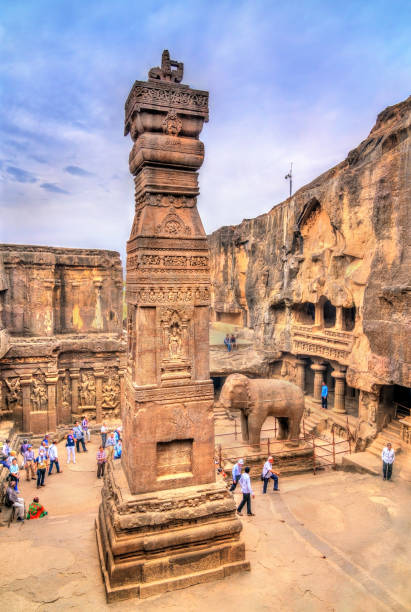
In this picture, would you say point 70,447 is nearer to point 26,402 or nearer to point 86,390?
point 26,402

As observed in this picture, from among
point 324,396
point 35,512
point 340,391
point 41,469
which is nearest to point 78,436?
point 41,469

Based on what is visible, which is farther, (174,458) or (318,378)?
(318,378)

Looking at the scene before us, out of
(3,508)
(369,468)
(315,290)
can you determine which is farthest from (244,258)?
(3,508)

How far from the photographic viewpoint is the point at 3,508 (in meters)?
9.02

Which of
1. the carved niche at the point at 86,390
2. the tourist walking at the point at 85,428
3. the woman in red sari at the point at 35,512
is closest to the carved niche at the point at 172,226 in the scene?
the woman in red sari at the point at 35,512

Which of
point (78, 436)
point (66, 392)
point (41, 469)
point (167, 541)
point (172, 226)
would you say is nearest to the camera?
point (167, 541)

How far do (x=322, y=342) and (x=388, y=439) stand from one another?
6.00m

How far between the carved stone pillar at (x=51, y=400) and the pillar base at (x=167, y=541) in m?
9.29

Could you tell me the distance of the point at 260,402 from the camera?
12867 millimetres

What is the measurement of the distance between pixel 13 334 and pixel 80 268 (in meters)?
3.50

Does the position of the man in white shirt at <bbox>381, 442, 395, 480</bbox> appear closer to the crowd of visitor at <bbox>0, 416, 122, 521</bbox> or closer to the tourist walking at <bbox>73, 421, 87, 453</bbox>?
the crowd of visitor at <bbox>0, 416, 122, 521</bbox>

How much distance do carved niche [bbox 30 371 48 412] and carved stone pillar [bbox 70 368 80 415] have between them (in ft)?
3.78

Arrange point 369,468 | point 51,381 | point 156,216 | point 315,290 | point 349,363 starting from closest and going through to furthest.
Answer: point 156,216 → point 369,468 → point 51,381 → point 349,363 → point 315,290

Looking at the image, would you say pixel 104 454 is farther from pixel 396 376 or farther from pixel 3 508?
pixel 396 376
